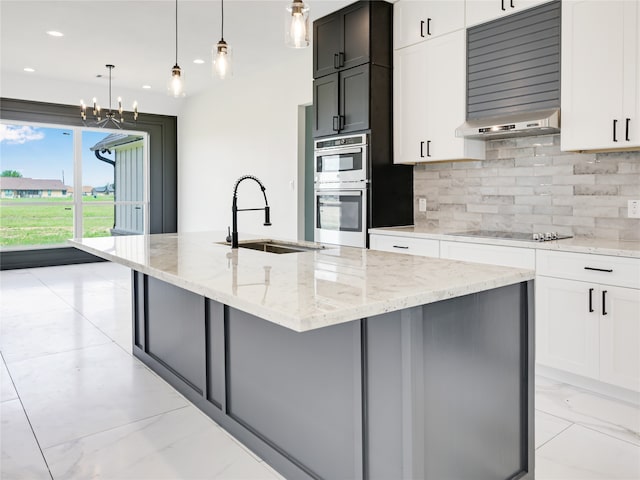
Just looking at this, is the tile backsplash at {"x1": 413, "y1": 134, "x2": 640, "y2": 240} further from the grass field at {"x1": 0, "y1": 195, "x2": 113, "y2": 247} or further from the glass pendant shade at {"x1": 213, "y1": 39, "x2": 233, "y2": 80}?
the grass field at {"x1": 0, "y1": 195, "x2": 113, "y2": 247}

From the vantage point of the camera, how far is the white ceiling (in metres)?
4.34

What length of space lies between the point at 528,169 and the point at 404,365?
2.71 m

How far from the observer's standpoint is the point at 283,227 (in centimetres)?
598

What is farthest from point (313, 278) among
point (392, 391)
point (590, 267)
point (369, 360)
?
point (590, 267)

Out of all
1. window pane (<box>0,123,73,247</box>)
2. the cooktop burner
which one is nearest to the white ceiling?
window pane (<box>0,123,73,247</box>)

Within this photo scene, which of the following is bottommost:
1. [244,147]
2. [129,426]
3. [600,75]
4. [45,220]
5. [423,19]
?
[129,426]

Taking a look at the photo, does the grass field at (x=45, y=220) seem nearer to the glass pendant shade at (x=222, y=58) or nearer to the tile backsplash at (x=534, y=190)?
the tile backsplash at (x=534, y=190)

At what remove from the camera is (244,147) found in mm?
6602

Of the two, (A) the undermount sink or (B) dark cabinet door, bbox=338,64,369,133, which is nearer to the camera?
(A) the undermount sink

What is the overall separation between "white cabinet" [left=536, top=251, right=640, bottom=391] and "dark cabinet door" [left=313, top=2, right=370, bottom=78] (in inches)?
90.0

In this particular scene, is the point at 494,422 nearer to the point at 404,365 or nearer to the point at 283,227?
the point at 404,365

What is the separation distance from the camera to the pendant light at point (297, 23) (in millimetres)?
2197

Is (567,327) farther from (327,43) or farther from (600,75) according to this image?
(327,43)

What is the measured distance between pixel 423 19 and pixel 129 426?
11.7 ft
